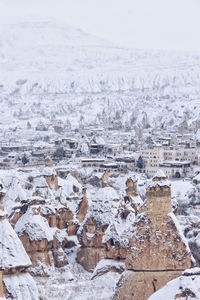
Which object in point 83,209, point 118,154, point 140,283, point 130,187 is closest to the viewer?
point 140,283

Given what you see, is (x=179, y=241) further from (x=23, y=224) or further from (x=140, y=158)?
(x=140, y=158)

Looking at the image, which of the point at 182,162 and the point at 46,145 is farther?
the point at 46,145

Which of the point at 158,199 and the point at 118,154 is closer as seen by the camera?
the point at 158,199

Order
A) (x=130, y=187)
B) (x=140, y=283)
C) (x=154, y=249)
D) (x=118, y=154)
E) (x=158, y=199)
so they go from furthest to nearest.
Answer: (x=118, y=154)
(x=130, y=187)
(x=158, y=199)
(x=154, y=249)
(x=140, y=283)

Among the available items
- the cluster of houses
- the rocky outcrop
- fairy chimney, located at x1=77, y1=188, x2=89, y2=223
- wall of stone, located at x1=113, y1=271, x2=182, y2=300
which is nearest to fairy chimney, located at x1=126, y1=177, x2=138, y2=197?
fairy chimney, located at x1=77, y1=188, x2=89, y2=223

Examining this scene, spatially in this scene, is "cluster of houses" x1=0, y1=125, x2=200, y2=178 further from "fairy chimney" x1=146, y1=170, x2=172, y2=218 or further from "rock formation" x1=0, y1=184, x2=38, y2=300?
"rock formation" x1=0, y1=184, x2=38, y2=300

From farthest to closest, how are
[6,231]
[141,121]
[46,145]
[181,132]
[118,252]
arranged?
1. [141,121]
2. [181,132]
3. [46,145]
4. [118,252]
5. [6,231]

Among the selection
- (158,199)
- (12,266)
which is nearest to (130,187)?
(158,199)

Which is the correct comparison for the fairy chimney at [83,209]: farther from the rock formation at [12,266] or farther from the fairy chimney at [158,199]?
the rock formation at [12,266]

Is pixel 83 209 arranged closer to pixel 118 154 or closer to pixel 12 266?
pixel 12 266

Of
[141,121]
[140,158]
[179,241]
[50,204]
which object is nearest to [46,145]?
[140,158]

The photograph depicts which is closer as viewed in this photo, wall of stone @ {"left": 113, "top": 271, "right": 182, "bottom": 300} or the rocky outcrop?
wall of stone @ {"left": 113, "top": 271, "right": 182, "bottom": 300}
